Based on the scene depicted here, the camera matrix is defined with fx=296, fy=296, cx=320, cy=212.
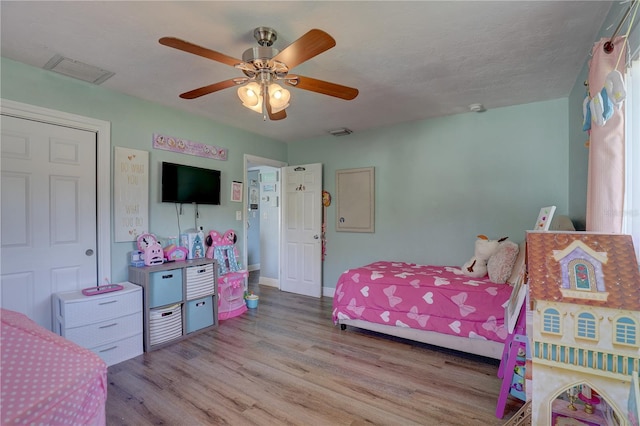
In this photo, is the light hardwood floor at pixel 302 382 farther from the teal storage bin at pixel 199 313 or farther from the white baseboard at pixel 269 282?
the white baseboard at pixel 269 282

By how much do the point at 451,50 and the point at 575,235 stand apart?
5.17 feet

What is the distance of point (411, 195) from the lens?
3.95 meters

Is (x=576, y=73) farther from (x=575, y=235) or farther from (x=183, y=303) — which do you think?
(x=183, y=303)

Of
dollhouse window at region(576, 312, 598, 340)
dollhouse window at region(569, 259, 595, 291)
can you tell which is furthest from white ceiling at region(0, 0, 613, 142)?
dollhouse window at region(576, 312, 598, 340)

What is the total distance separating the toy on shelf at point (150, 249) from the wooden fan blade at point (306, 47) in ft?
7.53

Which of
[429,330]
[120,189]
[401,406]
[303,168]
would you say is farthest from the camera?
[303,168]

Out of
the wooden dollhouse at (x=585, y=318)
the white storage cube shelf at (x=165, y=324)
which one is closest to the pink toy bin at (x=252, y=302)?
the white storage cube shelf at (x=165, y=324)

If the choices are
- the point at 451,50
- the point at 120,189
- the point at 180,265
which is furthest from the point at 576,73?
the point at 120,189

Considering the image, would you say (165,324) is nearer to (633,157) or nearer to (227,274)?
(227,274)

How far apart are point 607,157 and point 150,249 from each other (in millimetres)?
3537

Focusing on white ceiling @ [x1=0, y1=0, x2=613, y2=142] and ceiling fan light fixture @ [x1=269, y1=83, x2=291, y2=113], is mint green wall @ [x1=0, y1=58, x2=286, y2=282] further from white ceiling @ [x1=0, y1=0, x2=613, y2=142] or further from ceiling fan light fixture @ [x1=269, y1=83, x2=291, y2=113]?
ceiling fan light fixture @ [x1=269, y1=83, x2=291, y2=113]

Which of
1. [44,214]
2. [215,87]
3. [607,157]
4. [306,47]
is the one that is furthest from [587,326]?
[44,214]

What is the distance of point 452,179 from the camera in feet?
12.1

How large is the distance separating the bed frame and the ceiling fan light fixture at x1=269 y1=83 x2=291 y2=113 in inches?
89.8
